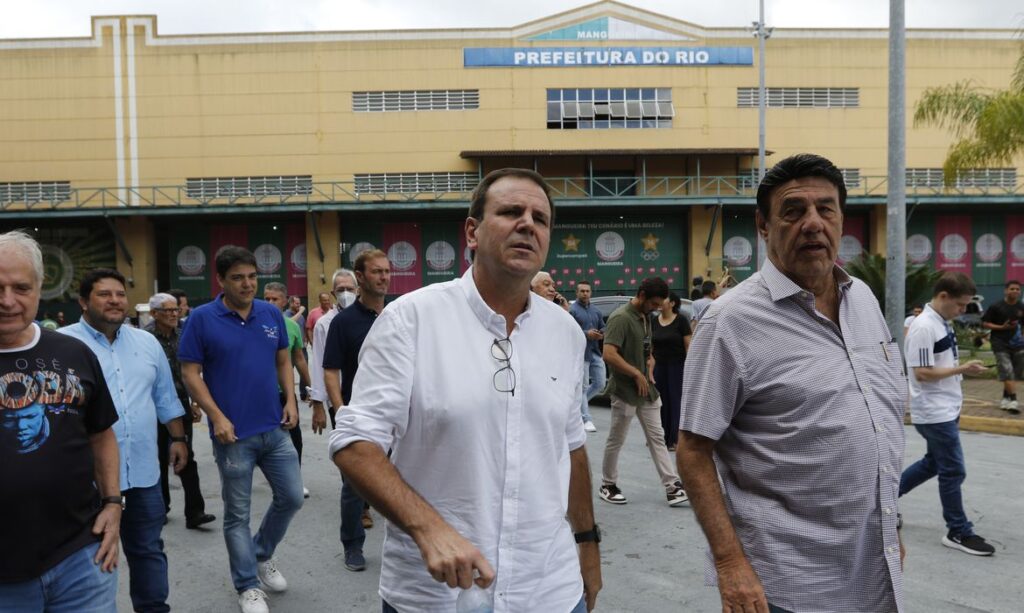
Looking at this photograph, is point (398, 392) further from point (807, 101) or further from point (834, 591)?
point (807, 101)

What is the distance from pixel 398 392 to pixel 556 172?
32407 mm

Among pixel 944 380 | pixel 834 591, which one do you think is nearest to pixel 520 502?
pixel 834 591

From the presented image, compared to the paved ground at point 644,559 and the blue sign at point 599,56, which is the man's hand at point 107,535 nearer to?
the paved ground at point 644,559

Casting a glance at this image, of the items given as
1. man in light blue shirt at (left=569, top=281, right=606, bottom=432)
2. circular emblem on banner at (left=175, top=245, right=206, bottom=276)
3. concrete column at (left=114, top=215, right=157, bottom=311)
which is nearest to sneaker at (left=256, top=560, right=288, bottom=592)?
man in light blue shirt at (left=569, top=281, right=606, bottom=432)

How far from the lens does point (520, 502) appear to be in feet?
6.56

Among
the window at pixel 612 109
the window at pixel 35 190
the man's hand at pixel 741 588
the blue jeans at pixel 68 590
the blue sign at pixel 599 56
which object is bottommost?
the blue jeans at pixel 68 590

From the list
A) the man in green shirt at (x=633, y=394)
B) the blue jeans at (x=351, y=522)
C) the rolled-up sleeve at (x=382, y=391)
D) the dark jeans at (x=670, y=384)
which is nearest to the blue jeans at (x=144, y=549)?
the blue jeans at (x=351, y=522)

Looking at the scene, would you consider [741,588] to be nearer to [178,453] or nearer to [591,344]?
[178,453]

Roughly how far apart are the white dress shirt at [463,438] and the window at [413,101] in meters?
32.5

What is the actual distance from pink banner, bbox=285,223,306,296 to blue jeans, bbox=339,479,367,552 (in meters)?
30.0

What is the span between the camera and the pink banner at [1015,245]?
1323 inches

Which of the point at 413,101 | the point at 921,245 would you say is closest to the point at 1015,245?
the point at 921,245

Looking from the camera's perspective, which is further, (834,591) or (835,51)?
(835,51)

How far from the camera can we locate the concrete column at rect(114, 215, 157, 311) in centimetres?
3328
